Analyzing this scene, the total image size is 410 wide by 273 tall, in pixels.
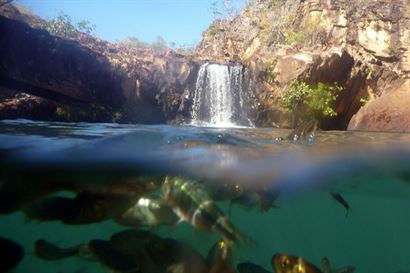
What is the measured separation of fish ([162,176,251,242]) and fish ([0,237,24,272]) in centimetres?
167

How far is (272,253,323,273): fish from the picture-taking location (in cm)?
443

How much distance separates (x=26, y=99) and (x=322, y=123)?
50.4ft

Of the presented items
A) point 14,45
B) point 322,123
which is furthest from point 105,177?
point 322,123

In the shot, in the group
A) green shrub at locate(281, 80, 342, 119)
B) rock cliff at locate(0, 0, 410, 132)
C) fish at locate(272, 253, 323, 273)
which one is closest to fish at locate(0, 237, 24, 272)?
fish at locate(272, 253, 323, 273)

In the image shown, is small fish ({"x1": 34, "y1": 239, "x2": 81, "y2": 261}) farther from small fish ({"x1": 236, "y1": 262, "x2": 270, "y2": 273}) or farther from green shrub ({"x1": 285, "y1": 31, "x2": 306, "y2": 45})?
green shrub ({"x1": 285, "y1": 31, "x2": 306, "y2": 45})

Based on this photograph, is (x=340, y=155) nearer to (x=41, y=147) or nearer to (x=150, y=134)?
(x=150, y=134)

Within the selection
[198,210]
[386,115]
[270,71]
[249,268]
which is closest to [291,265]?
[249,268]

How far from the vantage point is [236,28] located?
2681 cm

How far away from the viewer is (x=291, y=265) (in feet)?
14.8

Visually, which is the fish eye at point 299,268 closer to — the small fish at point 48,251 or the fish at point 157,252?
the fish at point 157,252

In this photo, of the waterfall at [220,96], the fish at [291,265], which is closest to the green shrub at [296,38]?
the waterfall at [220,96]

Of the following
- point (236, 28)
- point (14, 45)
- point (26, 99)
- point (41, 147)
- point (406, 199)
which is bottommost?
point (406, 199)

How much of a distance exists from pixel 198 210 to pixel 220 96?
53.9 feet

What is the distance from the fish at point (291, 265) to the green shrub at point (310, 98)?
50.8ft
